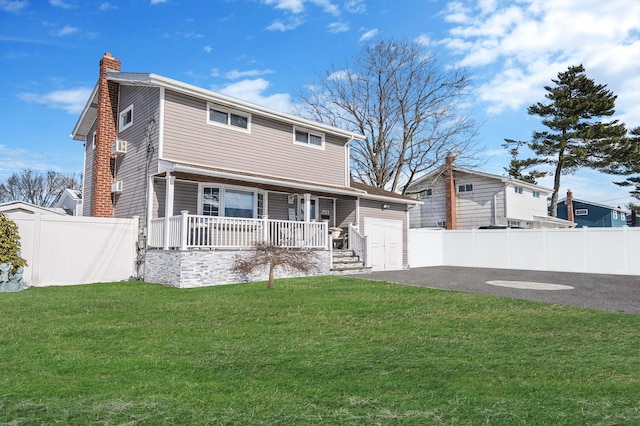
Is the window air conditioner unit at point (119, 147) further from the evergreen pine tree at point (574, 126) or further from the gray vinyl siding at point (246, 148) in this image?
the evergreen pine tree at point (574, 126)

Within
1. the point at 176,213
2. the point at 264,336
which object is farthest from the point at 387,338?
the point at 176,213

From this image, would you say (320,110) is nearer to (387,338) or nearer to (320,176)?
(320,176)

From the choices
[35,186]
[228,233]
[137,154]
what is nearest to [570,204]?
[228,233]

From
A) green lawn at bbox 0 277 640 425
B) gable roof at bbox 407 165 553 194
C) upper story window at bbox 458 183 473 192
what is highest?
gable roof at bbox 407 165 553 194

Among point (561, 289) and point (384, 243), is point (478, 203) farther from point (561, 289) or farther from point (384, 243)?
point (561, 289)

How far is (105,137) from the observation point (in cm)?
1486

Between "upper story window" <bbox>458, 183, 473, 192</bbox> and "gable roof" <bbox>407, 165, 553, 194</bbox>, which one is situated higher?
"gable roof" <bbox>407, 165, 553, 194</bbox>

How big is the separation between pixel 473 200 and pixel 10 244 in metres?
24.3

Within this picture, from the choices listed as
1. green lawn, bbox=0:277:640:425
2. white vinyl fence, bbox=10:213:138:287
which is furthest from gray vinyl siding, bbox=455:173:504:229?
white vinyl fence, bbox=10:213:138:287

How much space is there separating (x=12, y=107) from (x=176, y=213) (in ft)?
48.5

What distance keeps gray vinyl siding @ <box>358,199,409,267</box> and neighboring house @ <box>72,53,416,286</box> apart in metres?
0.07

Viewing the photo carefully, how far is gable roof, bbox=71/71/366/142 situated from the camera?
41.5 ft

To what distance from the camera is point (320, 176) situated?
55.9 ft

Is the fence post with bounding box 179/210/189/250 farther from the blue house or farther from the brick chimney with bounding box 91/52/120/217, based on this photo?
the blue house
